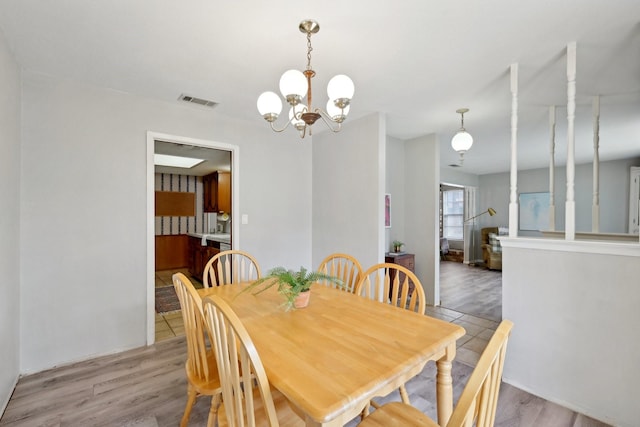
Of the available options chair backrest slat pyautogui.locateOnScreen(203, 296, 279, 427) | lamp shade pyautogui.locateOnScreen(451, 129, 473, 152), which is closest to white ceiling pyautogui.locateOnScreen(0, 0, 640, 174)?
lamp shade pyautogui.locateOnScreen(451, 129, 473, 152)

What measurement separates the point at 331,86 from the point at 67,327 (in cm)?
290

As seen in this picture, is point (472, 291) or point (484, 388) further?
point (472, 291)

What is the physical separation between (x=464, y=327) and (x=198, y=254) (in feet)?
14.8

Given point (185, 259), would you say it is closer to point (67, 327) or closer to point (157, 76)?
point (67, 327)

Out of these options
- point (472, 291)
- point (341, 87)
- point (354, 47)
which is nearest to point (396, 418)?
point (341, 87)

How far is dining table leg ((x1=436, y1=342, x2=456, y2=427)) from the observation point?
4.10 feet

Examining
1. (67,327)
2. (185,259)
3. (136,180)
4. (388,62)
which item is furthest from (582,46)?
(185,259)

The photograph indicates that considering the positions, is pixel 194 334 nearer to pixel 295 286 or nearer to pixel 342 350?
pixel 295 286

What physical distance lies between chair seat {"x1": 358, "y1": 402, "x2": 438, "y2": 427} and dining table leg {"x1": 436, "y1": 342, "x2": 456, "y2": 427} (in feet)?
0.46

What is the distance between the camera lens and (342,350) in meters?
1.15

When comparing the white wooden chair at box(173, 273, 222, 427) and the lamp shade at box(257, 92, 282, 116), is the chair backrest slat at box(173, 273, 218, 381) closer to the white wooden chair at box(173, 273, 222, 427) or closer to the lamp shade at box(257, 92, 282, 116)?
the white wooden chair at box(173, 273, 222, 427)

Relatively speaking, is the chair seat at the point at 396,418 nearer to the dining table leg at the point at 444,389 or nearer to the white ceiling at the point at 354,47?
the dining table leg at the point at 444,389

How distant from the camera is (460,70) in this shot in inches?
91.7

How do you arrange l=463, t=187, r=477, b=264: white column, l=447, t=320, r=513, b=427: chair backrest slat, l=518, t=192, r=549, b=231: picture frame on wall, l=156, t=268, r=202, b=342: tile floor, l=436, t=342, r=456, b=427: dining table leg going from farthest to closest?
l=463, t=187, r=477, b=264: white column < l=518, t=192, r=549, b=231: picture frame on wall < l=156, t=268, r=202, b=342: tile floor < l=436, t=342, r=456, b=427: dining table leg < l=447, t=320, r=513, b=427: chair backrest slat
